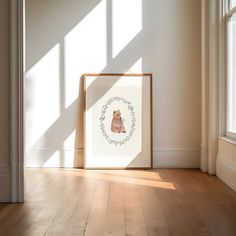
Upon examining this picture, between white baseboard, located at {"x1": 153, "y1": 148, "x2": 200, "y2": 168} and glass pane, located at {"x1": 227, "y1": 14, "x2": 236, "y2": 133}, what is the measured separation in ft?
2.91

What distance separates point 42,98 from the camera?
19.2 ft

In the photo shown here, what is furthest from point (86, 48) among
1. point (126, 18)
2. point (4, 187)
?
point (4, 187)

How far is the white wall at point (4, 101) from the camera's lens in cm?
384

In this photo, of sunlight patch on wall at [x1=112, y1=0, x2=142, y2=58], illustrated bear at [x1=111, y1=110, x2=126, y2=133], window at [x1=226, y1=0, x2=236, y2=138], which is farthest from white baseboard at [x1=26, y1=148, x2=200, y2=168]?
sunlight patch on wall at [x1=112, y1=0, x2=142, y2=58]

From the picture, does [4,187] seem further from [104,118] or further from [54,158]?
[104,118]

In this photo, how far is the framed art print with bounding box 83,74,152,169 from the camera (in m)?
5.80

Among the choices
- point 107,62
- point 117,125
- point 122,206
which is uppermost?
point 107,62

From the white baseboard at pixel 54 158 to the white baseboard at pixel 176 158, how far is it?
1.03 metres

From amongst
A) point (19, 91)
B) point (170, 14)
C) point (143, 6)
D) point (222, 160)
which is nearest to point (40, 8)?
point (143, 6)

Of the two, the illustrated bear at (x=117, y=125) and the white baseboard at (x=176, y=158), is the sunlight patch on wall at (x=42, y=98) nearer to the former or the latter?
the illustrated bear at (x=117, y=125)

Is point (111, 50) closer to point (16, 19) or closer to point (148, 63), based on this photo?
point (148, 63)

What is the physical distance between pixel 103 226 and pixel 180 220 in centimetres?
59

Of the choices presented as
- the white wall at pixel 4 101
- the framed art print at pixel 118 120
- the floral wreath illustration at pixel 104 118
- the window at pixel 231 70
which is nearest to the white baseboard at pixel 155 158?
the framed art print at pixel 118 120

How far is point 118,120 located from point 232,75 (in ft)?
5.42
